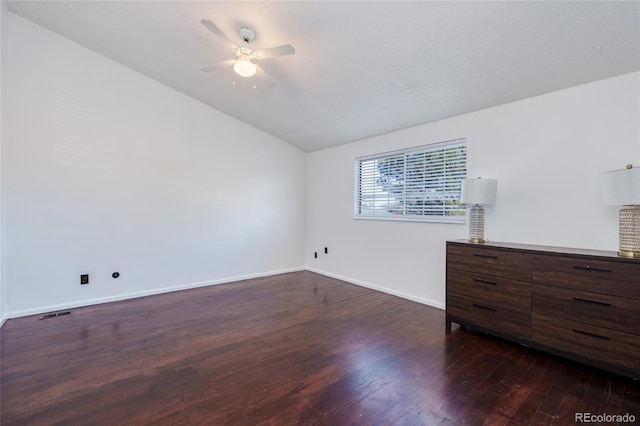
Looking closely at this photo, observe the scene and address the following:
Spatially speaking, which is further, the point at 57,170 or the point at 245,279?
the point at 245,279

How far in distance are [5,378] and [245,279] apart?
9.36ft

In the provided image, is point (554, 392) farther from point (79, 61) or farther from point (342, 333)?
point (79, 61)

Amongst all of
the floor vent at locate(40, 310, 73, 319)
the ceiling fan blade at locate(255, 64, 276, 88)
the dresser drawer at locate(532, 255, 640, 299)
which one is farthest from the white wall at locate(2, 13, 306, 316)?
the dresser drawer at locate(532, 255, 640, 299)

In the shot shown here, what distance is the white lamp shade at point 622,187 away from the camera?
1.86 meters

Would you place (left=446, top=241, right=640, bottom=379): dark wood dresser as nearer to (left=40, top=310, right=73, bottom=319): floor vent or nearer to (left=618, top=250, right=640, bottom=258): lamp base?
(left=618, top=250, right=640, bottom=258): lamp base

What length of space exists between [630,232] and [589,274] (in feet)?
1.34

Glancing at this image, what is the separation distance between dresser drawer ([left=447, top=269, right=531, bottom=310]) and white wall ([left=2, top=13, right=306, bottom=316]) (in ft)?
10.5

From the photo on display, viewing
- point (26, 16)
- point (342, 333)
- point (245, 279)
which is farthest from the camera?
point (245, 279)

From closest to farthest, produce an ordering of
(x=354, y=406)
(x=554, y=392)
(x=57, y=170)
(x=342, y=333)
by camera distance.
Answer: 1. (x=354, y=406)
2. (x=554, y=392)
3. (x=342, y=333)
4. (x=57, y=170)

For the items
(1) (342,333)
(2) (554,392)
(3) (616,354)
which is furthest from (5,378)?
(3) (616,354)

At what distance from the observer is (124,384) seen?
186cm

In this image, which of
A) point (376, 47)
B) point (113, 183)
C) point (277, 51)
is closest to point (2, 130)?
point (113, 183)

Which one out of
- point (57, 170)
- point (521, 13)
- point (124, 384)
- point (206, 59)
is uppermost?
point (206, 59)
